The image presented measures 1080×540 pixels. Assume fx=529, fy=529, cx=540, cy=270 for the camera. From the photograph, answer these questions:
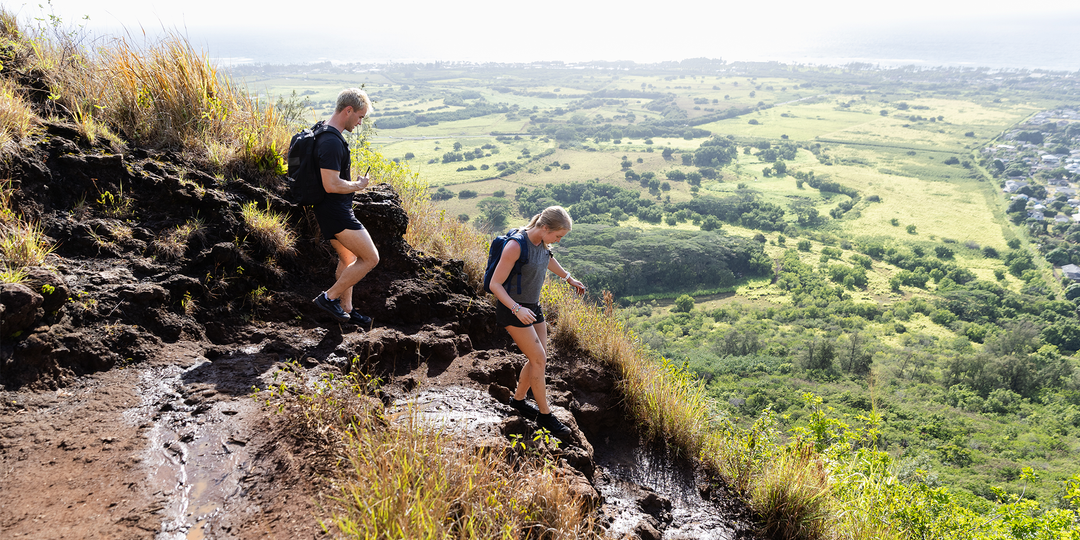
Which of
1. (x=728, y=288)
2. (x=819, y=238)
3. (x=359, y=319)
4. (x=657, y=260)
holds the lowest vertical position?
(x=728, y=288)

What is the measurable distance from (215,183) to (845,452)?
6.05m

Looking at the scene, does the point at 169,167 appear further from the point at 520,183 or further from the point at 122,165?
the point at 520,183

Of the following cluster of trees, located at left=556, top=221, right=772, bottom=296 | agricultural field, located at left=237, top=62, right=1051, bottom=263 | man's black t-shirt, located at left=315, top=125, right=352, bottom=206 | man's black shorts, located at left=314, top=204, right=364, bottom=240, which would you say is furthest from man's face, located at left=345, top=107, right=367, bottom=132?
cluster of trees, located at left=556, top=221, right=772, bottom=296

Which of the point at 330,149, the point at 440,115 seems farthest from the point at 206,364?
the point at 440,115

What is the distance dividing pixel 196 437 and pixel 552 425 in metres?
2.27

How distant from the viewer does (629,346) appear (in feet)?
17.4

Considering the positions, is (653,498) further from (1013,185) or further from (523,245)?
(1013,185)

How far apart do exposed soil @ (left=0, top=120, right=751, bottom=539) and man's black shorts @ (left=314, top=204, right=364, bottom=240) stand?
83cm

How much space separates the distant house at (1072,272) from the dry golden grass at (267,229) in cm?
8884

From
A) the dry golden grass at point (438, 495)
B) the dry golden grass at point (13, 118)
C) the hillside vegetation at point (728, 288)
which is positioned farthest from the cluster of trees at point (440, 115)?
the dry golden grass at point (438, 495)

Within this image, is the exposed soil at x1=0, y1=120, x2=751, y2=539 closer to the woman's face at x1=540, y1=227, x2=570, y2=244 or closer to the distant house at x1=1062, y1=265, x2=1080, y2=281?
the woman's face at x1=540, y1=227, x2=570, y2=244

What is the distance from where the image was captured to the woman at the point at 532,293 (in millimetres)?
3480

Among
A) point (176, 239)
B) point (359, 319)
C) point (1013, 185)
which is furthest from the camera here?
point (1013, 185)

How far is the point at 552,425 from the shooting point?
3.97 metres
